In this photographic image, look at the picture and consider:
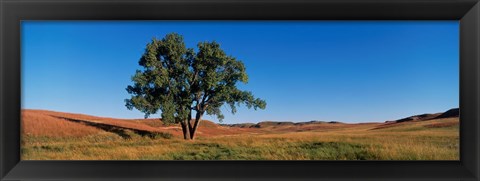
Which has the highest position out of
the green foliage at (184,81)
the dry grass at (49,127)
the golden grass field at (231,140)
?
the green foliage at (184,81)

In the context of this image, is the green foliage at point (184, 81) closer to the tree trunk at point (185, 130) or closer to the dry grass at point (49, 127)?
the tree trunk at point (185, 130)

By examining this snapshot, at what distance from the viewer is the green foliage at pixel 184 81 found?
11.1 feet

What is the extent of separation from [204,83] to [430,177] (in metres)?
2.70

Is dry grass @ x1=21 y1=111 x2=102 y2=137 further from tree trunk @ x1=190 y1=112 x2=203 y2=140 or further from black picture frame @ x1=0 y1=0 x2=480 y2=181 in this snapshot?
tree trunk @ x1=190 y1=112 x2=203 y2=140

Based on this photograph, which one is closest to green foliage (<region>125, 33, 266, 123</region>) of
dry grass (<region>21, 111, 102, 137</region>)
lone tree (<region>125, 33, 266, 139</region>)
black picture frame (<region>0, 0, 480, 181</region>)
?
lone tree (<region>125, 33, 266, 139</region>)

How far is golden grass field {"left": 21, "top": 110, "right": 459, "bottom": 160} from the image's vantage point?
2.46 metres

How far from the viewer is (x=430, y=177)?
205cm

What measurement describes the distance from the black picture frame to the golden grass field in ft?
0.47
